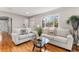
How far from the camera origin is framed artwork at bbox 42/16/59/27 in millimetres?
1950

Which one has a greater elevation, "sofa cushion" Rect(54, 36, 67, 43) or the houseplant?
the houseplant

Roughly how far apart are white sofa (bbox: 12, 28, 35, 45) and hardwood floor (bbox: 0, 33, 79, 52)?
8 centimetres

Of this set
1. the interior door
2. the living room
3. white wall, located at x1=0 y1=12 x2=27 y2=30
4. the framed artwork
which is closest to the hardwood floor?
the living room

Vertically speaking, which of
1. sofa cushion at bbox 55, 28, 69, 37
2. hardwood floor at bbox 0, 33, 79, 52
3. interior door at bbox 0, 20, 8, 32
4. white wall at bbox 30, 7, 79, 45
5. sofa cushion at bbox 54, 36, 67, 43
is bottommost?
hardwood floor at bbox 0, 33, 79, 52

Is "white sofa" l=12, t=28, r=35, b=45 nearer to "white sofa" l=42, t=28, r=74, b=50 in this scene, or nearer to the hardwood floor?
the hardwood floor

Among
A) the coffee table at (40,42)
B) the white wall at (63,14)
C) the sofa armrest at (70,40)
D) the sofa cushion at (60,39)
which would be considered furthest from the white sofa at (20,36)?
the sofa armrest at (70,40)

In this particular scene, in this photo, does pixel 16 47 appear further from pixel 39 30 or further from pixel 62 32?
pixel 62 32

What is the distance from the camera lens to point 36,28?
75.9 inches

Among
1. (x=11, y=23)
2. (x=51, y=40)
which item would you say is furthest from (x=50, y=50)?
(x=11, y=23)

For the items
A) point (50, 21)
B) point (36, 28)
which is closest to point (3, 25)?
point (36, 28)

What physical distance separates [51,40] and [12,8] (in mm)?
1048

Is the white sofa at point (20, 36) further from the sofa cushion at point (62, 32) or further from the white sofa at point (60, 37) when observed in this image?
the sofa cushion at point (62, 32)
